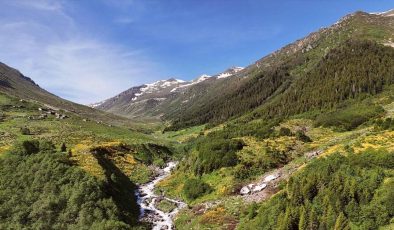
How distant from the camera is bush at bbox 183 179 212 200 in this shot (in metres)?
59.2

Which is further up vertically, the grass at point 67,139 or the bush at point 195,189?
the grass at point 67,139

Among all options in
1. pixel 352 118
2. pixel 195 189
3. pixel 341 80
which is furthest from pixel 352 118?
pixel 341 80

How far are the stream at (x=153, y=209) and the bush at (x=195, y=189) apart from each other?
1.87 meters

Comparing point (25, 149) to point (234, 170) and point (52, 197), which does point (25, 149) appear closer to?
point (52, 197)

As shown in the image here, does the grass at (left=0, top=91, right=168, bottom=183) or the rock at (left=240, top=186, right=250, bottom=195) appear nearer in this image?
the rock at (left=240, top=186, right=250, bottom=195)

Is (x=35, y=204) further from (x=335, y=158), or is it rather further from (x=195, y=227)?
(x=335, y=158)

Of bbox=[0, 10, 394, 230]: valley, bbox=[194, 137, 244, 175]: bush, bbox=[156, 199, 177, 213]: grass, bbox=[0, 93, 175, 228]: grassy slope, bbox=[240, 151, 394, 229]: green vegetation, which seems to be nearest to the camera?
bbox=[240, 151, 394, 229]: green vegetation

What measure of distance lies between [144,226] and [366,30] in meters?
178

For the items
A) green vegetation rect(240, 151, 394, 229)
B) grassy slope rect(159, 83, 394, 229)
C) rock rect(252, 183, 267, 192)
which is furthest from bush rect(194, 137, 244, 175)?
green vegetation rect(240, 151, 394, 229)

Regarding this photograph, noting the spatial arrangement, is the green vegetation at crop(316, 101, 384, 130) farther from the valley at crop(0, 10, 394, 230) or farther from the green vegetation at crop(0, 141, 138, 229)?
the green vegetation at crop(0, 141, 138, 229)

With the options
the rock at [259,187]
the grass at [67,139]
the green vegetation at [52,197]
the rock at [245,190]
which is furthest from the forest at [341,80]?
the green vegetation at [52,197]

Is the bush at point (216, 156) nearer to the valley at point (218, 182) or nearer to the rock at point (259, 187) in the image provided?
the valley at point (218, 182)

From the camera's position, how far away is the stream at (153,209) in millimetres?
52219

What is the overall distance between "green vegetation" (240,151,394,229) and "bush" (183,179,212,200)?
15.3 metres
